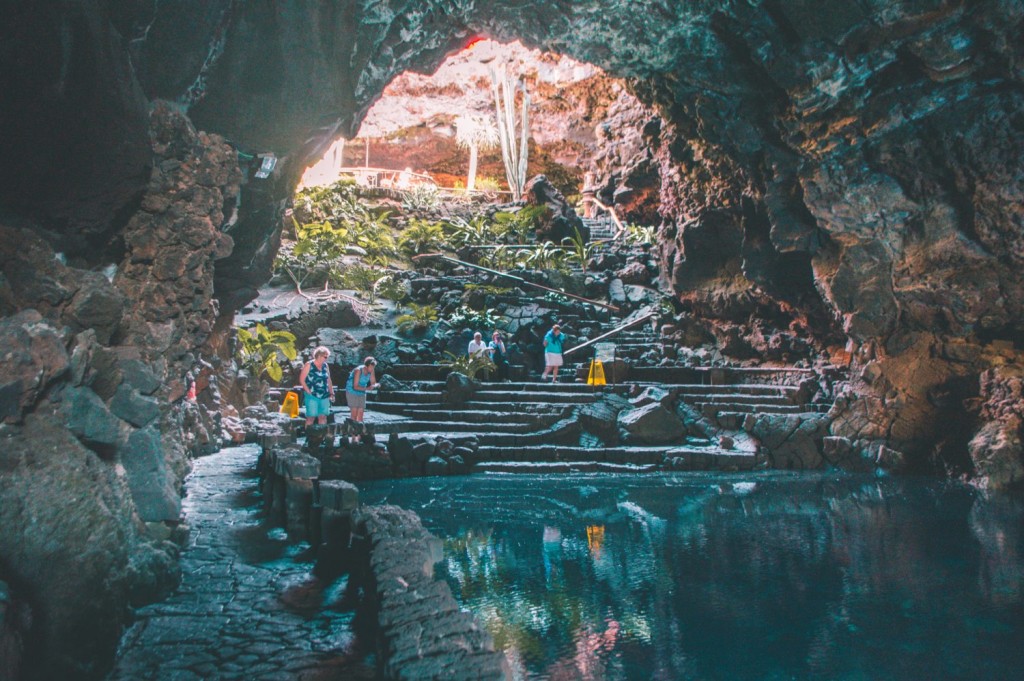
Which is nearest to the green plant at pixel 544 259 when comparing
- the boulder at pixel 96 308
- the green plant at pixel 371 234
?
the green plant at pixel 371 234

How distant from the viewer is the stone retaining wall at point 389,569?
124 inches

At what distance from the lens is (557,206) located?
29203 mm

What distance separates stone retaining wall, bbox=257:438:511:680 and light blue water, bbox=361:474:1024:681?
830 millimetres

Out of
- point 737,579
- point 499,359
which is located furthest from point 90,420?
point 499,359

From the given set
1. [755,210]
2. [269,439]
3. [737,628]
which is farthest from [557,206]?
[737,628]

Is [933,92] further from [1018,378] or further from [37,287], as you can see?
[37,287]

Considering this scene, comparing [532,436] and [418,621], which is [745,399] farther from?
[418,621]

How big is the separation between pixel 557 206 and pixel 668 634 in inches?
1010

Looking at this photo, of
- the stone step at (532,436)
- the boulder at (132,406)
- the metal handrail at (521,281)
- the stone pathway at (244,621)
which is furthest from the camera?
the metal handrail at (521,281)

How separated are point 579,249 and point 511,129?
8.70 metres

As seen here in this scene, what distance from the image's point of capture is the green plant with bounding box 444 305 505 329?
20.7 m

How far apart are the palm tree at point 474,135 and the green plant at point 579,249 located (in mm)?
9927

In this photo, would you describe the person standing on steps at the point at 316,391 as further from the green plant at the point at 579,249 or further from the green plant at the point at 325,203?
the green plant at the point at 325,203

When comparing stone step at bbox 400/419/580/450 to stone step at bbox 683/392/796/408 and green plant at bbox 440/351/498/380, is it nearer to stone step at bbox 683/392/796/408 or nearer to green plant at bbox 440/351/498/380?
green plant at bbox 440/351/498/380
